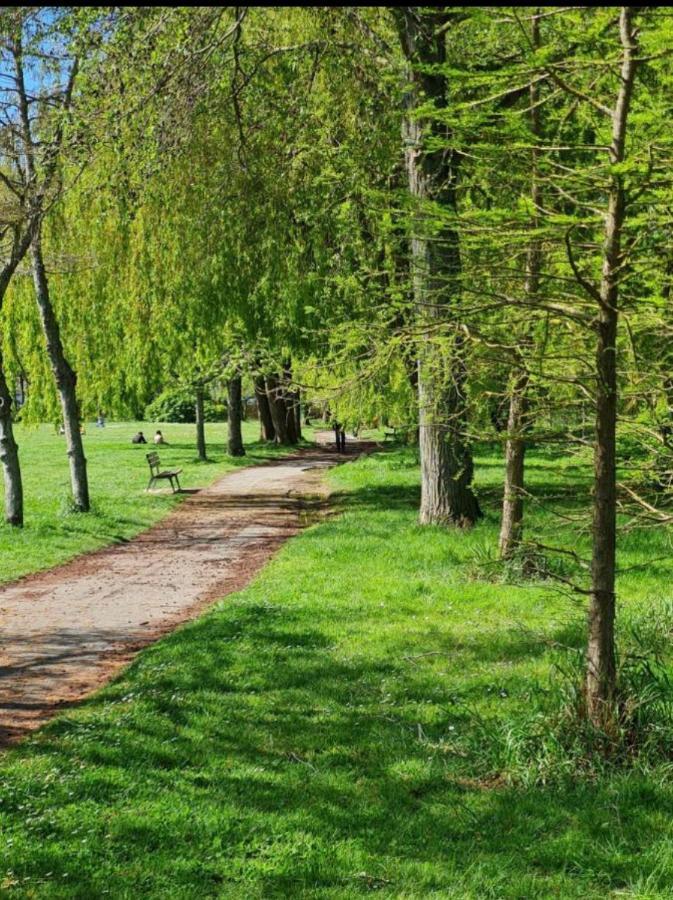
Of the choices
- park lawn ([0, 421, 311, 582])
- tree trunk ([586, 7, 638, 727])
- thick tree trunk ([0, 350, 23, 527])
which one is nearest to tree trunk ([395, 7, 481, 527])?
tree trunk ([586, 7, 638, 727])

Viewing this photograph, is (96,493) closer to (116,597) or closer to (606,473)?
(116,597)

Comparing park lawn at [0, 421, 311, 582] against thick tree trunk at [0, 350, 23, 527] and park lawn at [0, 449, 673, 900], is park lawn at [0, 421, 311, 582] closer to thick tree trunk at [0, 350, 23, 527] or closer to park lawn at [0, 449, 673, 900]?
thick tree trunk at [0, 350, 23, 527]

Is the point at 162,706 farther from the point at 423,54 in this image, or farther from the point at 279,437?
the point at 279,437

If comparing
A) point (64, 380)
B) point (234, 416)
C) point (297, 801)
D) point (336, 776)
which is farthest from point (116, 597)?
point (234, 416)

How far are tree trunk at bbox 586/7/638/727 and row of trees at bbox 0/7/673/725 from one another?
2 centimetres

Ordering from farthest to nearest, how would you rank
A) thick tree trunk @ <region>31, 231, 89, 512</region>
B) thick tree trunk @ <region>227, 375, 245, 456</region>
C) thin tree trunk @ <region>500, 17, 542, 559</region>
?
thick tree trunk @ <region>227, 375, 245, 456</region>, thick tree trunk @ <region>31, 231, 89, 512</region>, thin tree trunk @ <region>500, 17, 542, 559</region>

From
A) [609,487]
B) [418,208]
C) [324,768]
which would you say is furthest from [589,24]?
[324,768]

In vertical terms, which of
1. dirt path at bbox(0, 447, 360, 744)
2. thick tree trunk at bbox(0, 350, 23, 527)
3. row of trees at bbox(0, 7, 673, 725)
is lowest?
dirt path at bbox(0, 447, 360, 744)

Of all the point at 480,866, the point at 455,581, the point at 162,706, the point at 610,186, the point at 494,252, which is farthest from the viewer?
the point at 455,581

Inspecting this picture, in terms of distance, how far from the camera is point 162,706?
6383mm

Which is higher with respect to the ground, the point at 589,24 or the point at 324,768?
the point at 589,24

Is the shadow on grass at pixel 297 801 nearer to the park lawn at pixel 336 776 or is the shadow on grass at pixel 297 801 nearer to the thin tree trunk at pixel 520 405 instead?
the park lawn at pixel 336 776

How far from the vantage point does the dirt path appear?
7352 millimetres

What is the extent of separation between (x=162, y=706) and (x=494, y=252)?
3.80 metres
